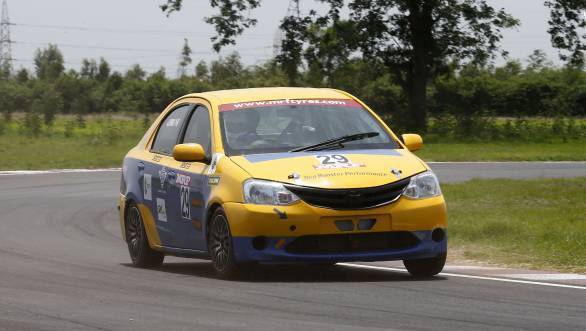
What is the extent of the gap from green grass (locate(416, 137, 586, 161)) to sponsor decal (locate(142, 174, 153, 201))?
26.7 metres

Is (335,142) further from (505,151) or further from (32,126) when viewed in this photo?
(32,126)

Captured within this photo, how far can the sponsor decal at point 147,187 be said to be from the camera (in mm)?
12203

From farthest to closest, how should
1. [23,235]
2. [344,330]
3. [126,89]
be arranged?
[126,89], [23,235], [344,330]

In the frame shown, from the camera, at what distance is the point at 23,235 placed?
16.9 meters

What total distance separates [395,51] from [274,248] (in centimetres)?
4284

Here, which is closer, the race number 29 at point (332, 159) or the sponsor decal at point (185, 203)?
the race number 29 at point (332, 159)

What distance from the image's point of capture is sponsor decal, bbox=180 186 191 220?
11312 millimetres

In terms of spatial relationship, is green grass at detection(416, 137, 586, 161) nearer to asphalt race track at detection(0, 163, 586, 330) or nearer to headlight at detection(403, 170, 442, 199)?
asphalt race track at detection(0, 163, 586, 330)

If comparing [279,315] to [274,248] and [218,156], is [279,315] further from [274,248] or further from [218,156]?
[218,156]

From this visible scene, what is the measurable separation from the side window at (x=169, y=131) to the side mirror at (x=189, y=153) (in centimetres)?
109

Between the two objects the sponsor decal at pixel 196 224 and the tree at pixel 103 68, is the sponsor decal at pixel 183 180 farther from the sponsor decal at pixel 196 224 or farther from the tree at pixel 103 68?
the tree at pixel 103 68

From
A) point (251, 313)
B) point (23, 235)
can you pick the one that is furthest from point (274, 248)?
point (23, 235)

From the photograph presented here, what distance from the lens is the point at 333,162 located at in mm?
10438

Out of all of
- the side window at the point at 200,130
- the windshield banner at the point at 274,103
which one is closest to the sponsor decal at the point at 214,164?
the side window at the point at 200,130
